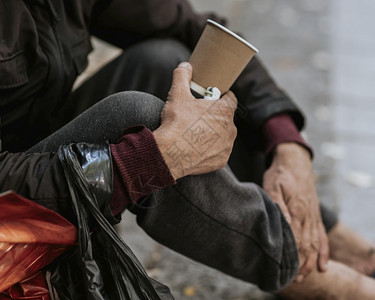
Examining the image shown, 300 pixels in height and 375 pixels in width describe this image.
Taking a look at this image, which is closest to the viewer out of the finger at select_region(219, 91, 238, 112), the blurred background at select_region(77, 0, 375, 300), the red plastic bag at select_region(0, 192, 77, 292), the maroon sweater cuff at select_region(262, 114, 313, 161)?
the red plastic bag at select_region(0, 192, 77, 292)

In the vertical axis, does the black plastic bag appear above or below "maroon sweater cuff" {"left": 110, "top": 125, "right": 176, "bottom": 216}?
below

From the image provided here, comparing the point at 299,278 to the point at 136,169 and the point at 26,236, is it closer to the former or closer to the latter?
the point at 136,169

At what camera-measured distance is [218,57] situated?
140 centimetres

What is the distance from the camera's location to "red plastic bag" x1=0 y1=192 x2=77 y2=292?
1.08m

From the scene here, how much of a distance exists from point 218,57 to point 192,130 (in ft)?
0.66

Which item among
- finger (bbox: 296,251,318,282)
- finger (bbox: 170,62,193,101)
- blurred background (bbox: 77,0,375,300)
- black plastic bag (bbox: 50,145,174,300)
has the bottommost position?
blurred background (bbox: 77,0,375,300)

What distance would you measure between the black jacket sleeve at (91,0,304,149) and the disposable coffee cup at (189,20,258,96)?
19.5 inches

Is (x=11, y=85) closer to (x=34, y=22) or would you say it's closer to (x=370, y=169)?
(x=34, y=22)

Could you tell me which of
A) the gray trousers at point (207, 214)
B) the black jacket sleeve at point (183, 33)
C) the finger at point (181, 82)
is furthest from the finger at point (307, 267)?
the finger at point (181, 82)

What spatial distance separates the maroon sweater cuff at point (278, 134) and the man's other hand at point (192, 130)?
0.49m

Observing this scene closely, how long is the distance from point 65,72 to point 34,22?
0.19m

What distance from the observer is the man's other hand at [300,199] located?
171 cm

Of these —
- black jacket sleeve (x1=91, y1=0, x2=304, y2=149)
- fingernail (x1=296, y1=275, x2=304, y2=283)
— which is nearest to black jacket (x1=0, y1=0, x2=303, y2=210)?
black jacket sleeve (x1=91, y1=0, x2=304, y2=149)

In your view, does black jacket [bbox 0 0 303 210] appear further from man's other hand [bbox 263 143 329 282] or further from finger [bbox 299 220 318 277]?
finger [bbox 299 220 318 277]
